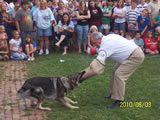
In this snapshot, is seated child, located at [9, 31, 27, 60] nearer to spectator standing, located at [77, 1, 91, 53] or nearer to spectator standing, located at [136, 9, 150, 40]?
spectator standing, located at [77, 1, 91, 53]

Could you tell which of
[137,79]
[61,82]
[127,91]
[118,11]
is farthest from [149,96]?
[118,11]

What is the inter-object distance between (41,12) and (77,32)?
177 cm

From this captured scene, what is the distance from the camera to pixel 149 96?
266 inches

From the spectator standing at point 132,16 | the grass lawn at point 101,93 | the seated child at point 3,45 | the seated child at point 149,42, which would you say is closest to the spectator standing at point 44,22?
the grass lawn at point 101,93

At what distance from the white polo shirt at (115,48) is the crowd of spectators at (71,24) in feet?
17.8

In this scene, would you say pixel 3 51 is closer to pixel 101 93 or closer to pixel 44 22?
pixel 44 22

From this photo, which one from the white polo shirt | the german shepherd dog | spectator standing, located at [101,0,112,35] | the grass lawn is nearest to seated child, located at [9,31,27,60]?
the grass lawn

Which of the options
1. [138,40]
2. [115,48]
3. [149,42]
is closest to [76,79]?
[115,48]

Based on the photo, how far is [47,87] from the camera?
5684 millimetres

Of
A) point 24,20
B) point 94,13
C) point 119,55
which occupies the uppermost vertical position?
point 94,13

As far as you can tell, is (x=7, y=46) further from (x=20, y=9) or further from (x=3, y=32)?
(x=20, y=9)

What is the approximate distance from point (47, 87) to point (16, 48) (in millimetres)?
5789

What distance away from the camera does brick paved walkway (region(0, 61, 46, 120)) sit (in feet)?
18.3

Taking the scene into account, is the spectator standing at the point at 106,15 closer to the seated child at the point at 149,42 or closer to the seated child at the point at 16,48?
the seated child at the point at 149,42
